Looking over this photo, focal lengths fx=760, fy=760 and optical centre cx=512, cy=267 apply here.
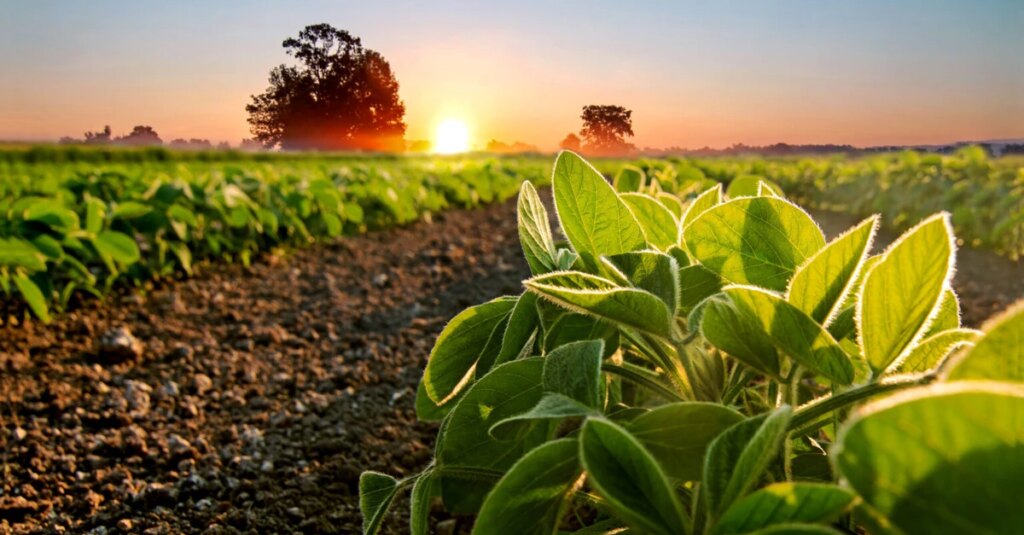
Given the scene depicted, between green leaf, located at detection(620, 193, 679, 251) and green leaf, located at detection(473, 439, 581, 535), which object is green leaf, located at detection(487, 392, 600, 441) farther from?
green leaf, located at detection(620, 193, 679, 251)

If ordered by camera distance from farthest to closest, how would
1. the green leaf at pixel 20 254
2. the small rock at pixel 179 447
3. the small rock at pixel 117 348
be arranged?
1. the small rock at pixel 117 348
2. the green leaf at pixel 20 254
3. the small rock at pixel 179 447

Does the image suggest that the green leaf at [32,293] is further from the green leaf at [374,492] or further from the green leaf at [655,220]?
the green leaf at [655,220]

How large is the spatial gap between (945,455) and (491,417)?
545 millimetres

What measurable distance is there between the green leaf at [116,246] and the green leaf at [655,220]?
3.59 m

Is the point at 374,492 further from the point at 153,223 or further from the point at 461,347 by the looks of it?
the point at 153,223

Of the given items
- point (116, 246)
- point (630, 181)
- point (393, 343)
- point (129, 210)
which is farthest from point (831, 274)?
point (129, 210)

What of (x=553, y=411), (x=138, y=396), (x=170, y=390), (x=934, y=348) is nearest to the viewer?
(x=553, y=411)

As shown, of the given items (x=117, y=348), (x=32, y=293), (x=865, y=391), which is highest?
(x=865, y=391)

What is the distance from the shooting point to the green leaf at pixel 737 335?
644mm

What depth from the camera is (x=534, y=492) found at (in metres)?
0.68

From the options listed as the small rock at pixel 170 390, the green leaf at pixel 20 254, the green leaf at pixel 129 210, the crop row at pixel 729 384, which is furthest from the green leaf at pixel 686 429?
the green leaf at pixel 129 210

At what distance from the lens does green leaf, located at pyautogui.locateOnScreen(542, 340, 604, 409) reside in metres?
0.68

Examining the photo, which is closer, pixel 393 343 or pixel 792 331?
pixel 792 331

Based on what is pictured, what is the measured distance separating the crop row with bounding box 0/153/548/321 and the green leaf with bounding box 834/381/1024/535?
3630mm
